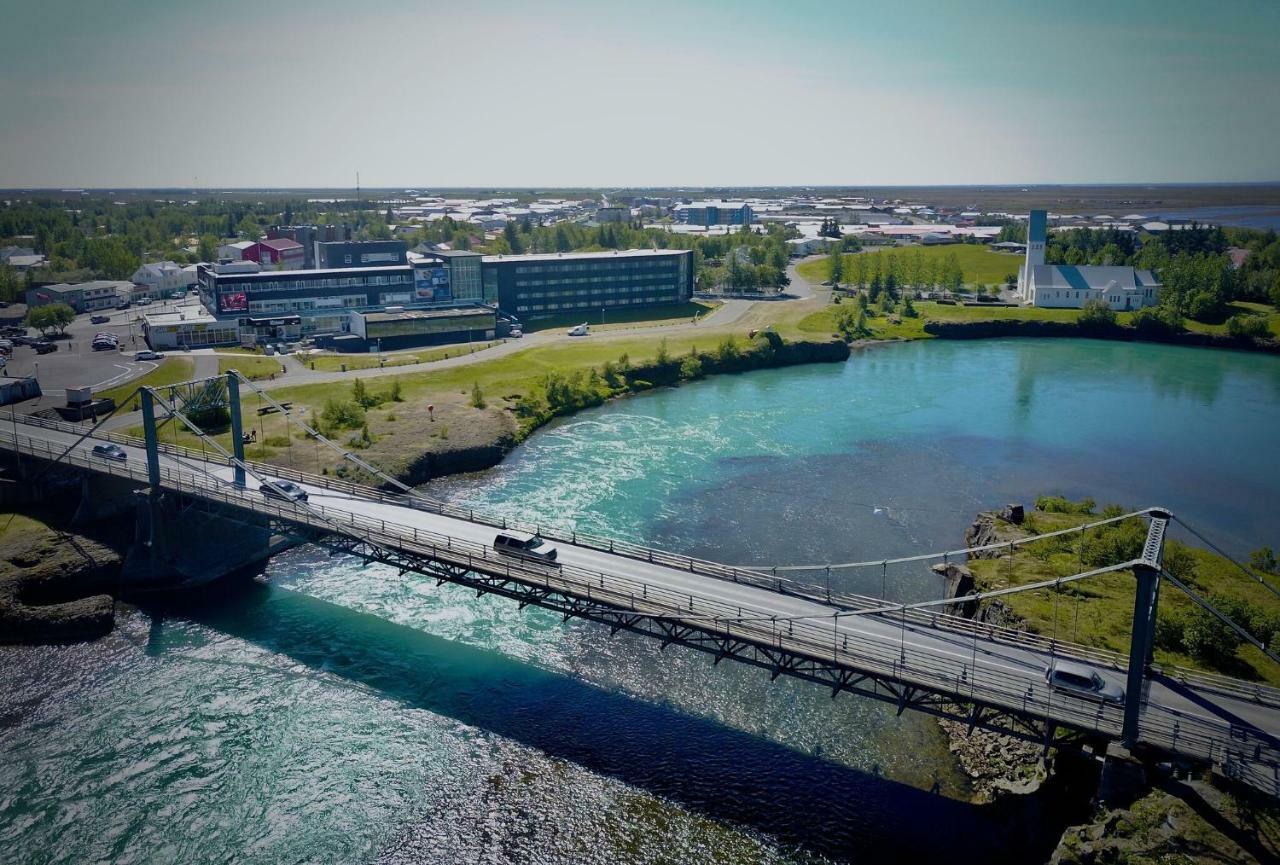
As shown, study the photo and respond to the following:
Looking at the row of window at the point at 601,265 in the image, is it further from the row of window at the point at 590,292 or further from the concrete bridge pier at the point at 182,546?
the concrete bridge pier at the point at 182,546

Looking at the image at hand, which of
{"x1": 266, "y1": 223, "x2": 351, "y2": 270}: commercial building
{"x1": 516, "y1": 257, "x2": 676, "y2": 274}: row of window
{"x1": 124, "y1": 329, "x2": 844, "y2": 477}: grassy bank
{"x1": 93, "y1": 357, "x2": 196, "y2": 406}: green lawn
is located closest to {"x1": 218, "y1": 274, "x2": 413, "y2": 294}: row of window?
{"x1": 516, "y1": 257, "x2": 676, "y2": 274}: row of window

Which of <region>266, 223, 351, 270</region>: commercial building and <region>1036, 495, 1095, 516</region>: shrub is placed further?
<region>266, 223, 351, 270</region>: commercial building

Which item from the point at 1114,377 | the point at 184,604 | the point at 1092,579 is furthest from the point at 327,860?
the point at 1114,377

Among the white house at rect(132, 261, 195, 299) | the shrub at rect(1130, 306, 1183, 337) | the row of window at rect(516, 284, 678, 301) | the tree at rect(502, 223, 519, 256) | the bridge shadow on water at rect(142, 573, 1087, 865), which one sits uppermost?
the tree at rect(502, 223, 519, 256)

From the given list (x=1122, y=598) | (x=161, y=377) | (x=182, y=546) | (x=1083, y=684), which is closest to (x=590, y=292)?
(x=161, y=377)

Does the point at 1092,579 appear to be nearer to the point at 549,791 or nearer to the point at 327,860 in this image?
the point at 549,791

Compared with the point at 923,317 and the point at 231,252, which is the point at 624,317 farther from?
the point at 231,252

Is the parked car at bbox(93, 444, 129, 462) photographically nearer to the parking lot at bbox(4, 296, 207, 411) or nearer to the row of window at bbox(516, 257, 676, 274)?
the parking lot at bbox(4, 296, 207, 411)
